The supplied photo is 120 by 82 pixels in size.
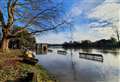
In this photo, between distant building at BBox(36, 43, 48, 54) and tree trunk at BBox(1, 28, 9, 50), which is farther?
distant building at BBox(36, 43, 48, 54)

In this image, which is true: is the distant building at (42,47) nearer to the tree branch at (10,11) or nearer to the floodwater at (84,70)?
the floodwater at (84,70)

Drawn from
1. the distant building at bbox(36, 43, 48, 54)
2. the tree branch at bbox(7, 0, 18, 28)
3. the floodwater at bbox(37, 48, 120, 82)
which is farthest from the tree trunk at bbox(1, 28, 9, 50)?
the floodwater at bbox(37, 48, 120, 82)

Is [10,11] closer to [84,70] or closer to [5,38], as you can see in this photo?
→ [5,38]

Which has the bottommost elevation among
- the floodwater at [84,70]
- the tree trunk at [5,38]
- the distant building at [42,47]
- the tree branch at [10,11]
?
the floodwater at [84,70]

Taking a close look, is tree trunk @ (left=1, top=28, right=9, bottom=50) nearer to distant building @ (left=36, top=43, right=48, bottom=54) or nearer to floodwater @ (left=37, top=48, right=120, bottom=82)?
distant building @ (left=36, top=43, right=48, bottom=54)

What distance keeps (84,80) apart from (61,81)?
1699mm

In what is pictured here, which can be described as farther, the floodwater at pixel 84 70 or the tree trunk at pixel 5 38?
the tree trunk at pixel 5 38

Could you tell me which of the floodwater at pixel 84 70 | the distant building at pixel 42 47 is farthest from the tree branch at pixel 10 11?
the floodwater at pixel 84 70

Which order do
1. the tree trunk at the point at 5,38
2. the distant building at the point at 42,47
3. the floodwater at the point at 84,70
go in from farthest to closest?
the distant building at the point at 42,47
the tree trunk at the point at 5,38
the floodwater at the point at 84,70

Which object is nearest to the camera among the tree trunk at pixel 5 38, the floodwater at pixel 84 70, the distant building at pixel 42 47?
the floodwater at pixel 84 70

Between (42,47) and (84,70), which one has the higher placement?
(42,47)

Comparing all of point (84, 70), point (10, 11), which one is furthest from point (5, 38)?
point (84, 70)

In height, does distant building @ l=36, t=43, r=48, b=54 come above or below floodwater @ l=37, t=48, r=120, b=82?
above

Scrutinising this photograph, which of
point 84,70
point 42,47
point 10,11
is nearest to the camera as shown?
point 10,11
